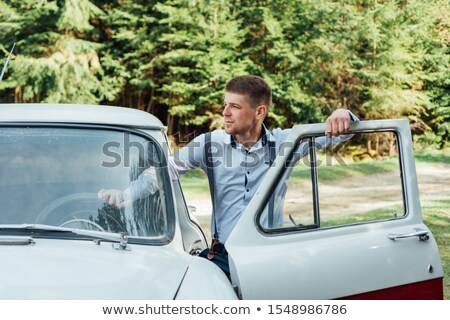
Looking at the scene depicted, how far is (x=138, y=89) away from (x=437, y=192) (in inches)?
707

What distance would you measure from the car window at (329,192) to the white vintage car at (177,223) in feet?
0.03

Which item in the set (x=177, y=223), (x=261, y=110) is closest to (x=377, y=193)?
(x=261, y=110)

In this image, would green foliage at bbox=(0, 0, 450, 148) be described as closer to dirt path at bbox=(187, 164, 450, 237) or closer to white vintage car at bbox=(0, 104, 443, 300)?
dirt path at bbox=(187, 164, 450, 237)

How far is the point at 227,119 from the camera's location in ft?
11.5

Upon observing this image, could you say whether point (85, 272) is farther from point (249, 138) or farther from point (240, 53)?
point (240, 53)

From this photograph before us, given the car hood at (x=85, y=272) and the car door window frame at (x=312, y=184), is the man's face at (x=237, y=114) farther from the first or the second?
the car hood at (x=85, y=272)

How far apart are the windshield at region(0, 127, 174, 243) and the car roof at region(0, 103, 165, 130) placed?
52 millimetres

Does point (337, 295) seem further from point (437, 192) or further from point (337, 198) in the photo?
point (437, 192)

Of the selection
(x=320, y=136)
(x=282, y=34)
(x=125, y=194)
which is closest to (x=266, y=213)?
(x=320, y=136)

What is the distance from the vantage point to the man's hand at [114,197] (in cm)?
308

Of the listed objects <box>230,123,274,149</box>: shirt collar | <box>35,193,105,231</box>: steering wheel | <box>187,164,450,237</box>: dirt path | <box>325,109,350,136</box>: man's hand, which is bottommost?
<box>187,164,450,237</box>: dirt path

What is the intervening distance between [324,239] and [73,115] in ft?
4.71

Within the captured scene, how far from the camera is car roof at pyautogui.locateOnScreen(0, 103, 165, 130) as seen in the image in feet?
10.8

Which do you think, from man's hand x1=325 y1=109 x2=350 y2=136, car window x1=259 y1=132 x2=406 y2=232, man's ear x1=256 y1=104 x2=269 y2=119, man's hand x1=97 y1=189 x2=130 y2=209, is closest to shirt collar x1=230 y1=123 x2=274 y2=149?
man's ear x1=256 y1=104 x2=269 y2=119
